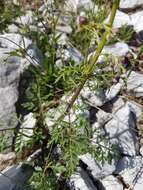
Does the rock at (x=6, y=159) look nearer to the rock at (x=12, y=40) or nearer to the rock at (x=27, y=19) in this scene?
the rock at (x=12, y=40)

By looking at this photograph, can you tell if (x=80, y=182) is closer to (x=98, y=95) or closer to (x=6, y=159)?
(x=6, y=159)

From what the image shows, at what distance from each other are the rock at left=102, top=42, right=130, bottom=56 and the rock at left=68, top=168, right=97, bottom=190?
1595mm

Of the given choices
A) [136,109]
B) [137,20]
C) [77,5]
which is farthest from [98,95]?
[77,5]

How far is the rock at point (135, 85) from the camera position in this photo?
14.8 ft

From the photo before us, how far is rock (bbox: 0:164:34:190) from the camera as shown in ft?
12.1

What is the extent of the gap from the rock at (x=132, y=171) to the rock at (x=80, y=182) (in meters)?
0.32

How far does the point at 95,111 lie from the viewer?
4.27 metres

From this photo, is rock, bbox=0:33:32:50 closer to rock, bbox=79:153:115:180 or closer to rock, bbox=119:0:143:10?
rock, bbox=79:153:115:180

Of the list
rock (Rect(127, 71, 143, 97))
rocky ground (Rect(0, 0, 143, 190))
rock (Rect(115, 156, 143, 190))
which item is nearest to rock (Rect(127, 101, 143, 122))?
rocky ground (Rect(0, 0, 143, 190))

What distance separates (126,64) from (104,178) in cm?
146

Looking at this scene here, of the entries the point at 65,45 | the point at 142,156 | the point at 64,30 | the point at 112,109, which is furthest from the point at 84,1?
the point at 142,156

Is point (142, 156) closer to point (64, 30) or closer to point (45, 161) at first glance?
point (45, 161)

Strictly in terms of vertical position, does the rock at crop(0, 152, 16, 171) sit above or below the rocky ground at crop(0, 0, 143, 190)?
below

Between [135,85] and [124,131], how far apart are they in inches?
25.0
